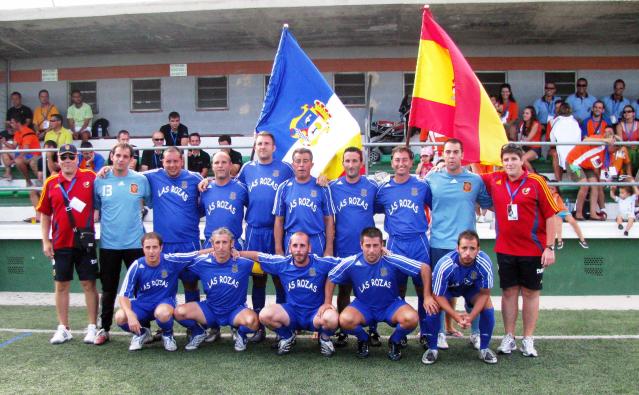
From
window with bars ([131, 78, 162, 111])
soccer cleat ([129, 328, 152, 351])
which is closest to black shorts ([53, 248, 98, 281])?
soccer cleat ([129, 328, 152, 351])

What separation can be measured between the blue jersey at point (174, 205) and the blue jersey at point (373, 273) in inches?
62.9

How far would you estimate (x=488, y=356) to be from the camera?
5.11 m

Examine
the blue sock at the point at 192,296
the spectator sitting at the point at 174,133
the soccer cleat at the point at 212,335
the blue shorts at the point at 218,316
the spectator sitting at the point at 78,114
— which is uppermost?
the spectator sitting at the point at 78,114

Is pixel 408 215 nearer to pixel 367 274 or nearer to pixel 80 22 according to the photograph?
pixel 367 274

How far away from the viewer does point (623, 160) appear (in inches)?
365

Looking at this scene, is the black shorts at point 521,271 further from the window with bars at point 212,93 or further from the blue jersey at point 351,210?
the window with bars at point 212,93

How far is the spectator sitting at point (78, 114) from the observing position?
13.2 m

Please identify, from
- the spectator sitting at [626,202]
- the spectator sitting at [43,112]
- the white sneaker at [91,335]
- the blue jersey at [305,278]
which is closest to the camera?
the blue jersey at [305,278]

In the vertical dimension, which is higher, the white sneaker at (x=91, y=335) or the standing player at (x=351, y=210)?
the standing player at (x=351, y=210)

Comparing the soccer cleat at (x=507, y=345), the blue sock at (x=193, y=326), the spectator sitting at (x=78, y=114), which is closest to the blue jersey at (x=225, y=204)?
the blue sock at (x=193, y=326)

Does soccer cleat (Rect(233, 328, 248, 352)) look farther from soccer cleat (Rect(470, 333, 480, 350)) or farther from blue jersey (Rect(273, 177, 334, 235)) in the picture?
soccer cleat (Rect(470, 333, 480, 350))

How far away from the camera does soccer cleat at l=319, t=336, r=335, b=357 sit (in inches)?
209

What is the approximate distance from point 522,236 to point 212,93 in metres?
Answer: 9.91

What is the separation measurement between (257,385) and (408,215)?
2053 mm
